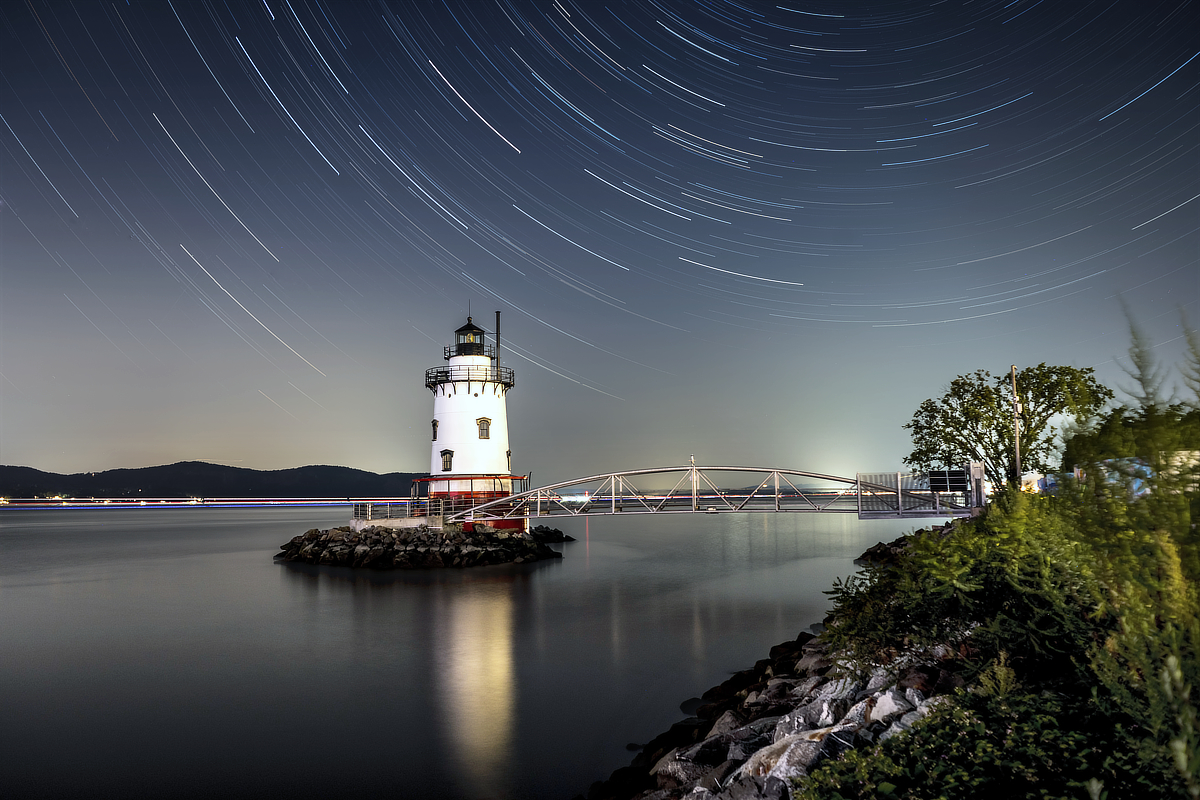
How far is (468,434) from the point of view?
38562mm

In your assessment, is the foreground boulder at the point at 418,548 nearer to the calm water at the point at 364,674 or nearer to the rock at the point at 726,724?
the calm water at the point at 364,674

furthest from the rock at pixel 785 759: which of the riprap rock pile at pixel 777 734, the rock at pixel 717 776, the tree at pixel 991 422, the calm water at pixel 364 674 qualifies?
the tree at pixel 991 422

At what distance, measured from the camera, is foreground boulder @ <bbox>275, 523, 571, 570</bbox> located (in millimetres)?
33406

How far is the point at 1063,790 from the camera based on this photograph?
4.27 meters

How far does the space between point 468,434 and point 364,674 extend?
23.2 m

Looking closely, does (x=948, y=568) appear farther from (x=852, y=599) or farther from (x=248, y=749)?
(x=248, y=749)

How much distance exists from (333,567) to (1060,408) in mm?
35309

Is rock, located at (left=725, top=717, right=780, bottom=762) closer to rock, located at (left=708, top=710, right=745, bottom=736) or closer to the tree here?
rock, located at (left=708, top=710, right=745, bottom=736)

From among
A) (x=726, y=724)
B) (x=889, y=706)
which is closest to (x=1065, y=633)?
(x=889, y=706)

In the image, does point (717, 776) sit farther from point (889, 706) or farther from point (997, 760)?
point (997, 760)

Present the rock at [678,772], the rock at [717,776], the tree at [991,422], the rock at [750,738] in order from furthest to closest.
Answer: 1. the tree at [991,422]
2. the rock at [750,738]
3. the rock at [678,772]
4. the rock at [717,776]

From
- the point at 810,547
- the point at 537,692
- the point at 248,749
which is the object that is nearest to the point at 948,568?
the point at 537,692

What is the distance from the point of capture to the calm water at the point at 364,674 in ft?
33.8

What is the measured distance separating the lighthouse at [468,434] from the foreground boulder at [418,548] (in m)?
2.28
